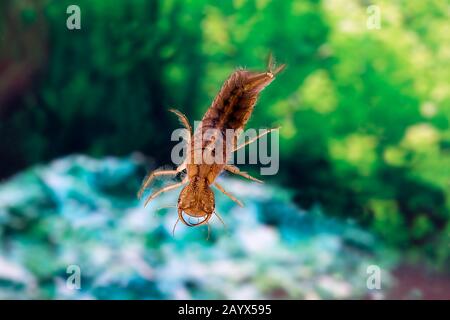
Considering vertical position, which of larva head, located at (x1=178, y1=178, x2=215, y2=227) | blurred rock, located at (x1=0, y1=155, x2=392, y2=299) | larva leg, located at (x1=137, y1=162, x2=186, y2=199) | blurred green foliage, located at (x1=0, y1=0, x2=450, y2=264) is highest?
blurred green foliage, located at (x1=0, y1=0, x2=450, y2=264)

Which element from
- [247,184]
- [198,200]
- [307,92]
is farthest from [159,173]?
[307,92]

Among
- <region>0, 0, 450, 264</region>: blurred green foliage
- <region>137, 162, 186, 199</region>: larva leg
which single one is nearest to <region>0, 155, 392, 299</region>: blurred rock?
<region>0, 0, 450, 264</region>: blurred green foliage

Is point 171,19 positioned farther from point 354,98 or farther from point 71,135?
point 354,98

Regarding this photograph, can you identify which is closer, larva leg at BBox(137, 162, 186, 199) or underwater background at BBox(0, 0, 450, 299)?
larva leg at BBox(137, 162, 186, 199)

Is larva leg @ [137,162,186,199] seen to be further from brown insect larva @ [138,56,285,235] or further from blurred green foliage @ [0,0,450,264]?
blurred green foliage @ [0,0,450,264]

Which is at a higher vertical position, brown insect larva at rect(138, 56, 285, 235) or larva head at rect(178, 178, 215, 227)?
brown insect larva at rect(138, 56, 285, 235)

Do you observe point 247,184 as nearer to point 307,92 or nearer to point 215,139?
point 307,92

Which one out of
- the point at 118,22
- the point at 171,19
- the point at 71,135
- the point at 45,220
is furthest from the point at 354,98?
the point at 45,220
